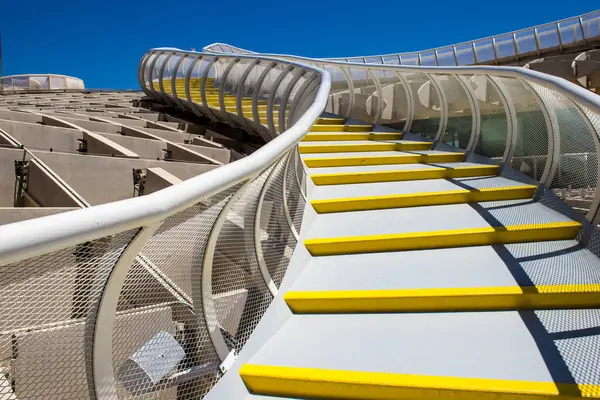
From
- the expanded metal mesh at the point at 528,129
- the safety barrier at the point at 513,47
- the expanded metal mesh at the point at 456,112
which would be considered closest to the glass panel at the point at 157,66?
the safety barrier at the point at 513,47

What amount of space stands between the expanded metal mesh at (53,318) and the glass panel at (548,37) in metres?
25.2

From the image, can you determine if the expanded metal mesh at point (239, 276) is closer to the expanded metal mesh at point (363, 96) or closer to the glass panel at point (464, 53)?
the expanded metal mesh at point (363, 96)

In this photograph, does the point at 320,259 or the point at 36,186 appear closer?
the point at 320,259

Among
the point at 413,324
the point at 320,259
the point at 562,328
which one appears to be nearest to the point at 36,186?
the point at 320,259

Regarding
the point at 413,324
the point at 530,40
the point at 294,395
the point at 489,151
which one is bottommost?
the point at 294,395

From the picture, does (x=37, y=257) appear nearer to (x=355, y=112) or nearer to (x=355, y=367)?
(x=355, y=367)

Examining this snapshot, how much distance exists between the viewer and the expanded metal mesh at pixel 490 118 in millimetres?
5488

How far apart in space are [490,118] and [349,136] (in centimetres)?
232

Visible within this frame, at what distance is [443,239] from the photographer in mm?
3674

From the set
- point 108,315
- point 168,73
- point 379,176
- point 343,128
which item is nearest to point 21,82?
point 168,73

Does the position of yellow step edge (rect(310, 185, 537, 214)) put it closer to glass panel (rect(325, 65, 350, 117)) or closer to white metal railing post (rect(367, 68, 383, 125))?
white metal railing post (rect(367, 68, 383, 125))

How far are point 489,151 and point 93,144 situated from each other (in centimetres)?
733

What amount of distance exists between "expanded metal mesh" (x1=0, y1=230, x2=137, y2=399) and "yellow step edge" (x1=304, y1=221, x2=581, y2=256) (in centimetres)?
223

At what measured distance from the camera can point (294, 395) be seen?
2404mm
